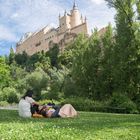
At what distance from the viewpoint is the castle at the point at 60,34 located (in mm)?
123688

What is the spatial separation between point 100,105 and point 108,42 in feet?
39.2

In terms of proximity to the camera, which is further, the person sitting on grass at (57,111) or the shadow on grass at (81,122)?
the person sitting on grass at (57,111)

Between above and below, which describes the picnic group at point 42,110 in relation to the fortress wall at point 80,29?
below

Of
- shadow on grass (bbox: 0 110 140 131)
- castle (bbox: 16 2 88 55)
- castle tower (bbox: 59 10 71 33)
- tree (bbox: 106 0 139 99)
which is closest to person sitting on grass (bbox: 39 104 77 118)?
shadow on grass (bbox: 0 110 140 131)

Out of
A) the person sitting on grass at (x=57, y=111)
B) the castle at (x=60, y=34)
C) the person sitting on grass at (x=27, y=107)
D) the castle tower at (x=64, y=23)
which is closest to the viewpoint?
the person sitting on grass at (x=57, y=111)

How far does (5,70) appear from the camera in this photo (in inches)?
2768

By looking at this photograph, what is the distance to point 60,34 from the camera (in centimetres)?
13188

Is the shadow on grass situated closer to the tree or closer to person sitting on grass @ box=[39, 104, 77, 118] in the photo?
person sitting on grass @ box=[39, 104, 77, 118]

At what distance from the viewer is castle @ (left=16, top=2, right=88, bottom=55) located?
406ft

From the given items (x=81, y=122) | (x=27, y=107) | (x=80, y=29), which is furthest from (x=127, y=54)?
(x=80, y=29)

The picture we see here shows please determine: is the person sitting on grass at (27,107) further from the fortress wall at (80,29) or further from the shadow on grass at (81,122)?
the fortress wall at (80,29)

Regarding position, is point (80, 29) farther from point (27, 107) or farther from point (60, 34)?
point (27, 107)

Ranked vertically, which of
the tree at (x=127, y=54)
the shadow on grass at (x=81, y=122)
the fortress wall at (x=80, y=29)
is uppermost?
the fortress wall at (x=80, y=29)

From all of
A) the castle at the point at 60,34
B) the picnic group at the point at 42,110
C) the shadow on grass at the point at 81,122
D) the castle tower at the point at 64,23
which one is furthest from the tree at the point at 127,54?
the castle tower at the point at 64,23
